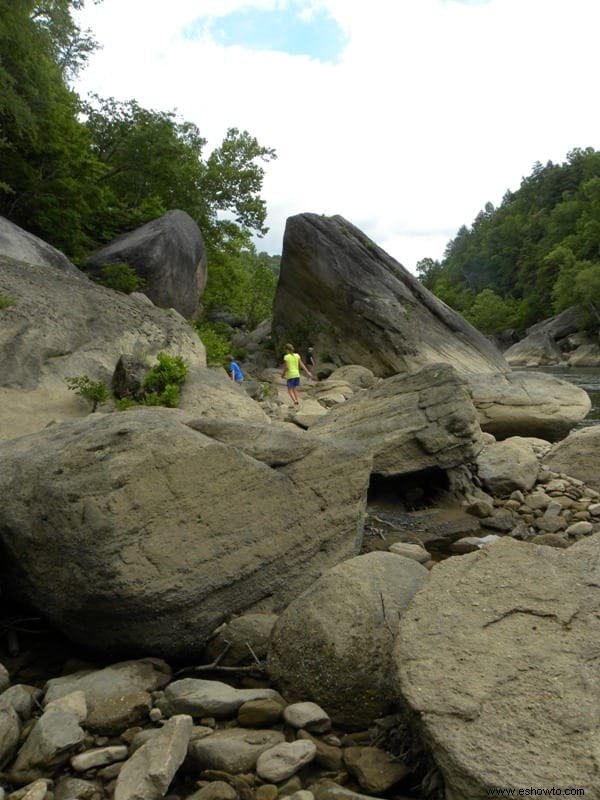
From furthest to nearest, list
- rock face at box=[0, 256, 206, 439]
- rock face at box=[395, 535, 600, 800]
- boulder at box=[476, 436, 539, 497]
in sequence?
boulder at box=[476, 436, 539, 497], rock face at box=[0, 256, 206, 439], rock face at box=[395, 535, 600, 800]

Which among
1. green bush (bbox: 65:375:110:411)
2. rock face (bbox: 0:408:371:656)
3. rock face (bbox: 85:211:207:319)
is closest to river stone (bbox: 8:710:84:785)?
rock face (bbox: 0:408:371:656)

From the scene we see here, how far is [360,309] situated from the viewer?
1057 inches

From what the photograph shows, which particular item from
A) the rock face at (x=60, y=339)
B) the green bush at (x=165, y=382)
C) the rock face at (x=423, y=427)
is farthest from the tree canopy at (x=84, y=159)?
the rock face at (x=423, y=427)

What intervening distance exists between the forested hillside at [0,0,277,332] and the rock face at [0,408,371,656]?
14.1 m

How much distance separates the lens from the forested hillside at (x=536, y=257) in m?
67.3

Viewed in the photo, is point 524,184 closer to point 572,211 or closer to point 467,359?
point 572,211

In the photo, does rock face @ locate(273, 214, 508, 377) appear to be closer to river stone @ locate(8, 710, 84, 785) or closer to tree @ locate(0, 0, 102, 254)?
tree @ locate(0, 0, 102, 254)

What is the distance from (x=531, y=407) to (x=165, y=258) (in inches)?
491

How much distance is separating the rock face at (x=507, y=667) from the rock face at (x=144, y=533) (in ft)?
5.92

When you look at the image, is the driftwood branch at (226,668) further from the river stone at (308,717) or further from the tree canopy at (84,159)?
the tree canopy at (84,159)

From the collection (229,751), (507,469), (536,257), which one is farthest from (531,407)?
(536,257)

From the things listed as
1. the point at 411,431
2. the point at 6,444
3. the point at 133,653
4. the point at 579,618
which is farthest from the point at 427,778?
the point at 411,431

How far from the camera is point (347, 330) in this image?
27.4 m

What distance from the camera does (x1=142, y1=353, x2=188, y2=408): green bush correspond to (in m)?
9.77
